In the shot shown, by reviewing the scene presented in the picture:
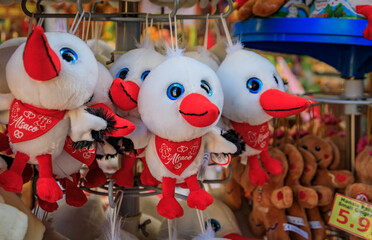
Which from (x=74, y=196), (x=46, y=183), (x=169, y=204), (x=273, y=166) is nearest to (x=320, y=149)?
(x=273, y=166)

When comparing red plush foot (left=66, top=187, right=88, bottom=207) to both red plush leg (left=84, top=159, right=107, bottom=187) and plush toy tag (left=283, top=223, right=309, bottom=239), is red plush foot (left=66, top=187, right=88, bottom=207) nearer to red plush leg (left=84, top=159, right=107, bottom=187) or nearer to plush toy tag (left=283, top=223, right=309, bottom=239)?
red plush leg (left=84, top=159, right=107, bottom=187)

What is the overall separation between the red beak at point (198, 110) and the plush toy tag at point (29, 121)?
0.22 metres

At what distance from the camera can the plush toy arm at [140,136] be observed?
34.5 inches

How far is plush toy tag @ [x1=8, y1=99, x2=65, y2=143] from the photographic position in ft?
2.51

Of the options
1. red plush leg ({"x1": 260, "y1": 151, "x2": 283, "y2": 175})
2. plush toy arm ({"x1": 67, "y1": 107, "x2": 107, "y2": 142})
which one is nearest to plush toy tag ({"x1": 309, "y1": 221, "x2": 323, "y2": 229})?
red plush leg ({"x1": 260, "y1": 151, "x2": 283, "y2": 175})

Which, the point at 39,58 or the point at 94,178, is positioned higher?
the point at 39,58

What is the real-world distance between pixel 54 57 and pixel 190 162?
0.34 metres

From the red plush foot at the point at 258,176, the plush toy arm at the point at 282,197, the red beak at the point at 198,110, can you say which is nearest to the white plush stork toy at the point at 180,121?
the red beak at the point at 198,110

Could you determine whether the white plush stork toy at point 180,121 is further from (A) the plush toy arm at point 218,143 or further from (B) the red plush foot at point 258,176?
(B) the red plush foot at point 258,176

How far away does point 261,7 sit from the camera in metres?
1.25

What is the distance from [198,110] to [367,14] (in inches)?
22.4

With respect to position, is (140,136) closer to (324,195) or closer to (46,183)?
(46,183)

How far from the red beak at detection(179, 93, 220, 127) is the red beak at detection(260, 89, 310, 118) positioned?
0.17 metres

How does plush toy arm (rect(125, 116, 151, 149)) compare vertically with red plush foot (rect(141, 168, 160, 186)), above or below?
above
